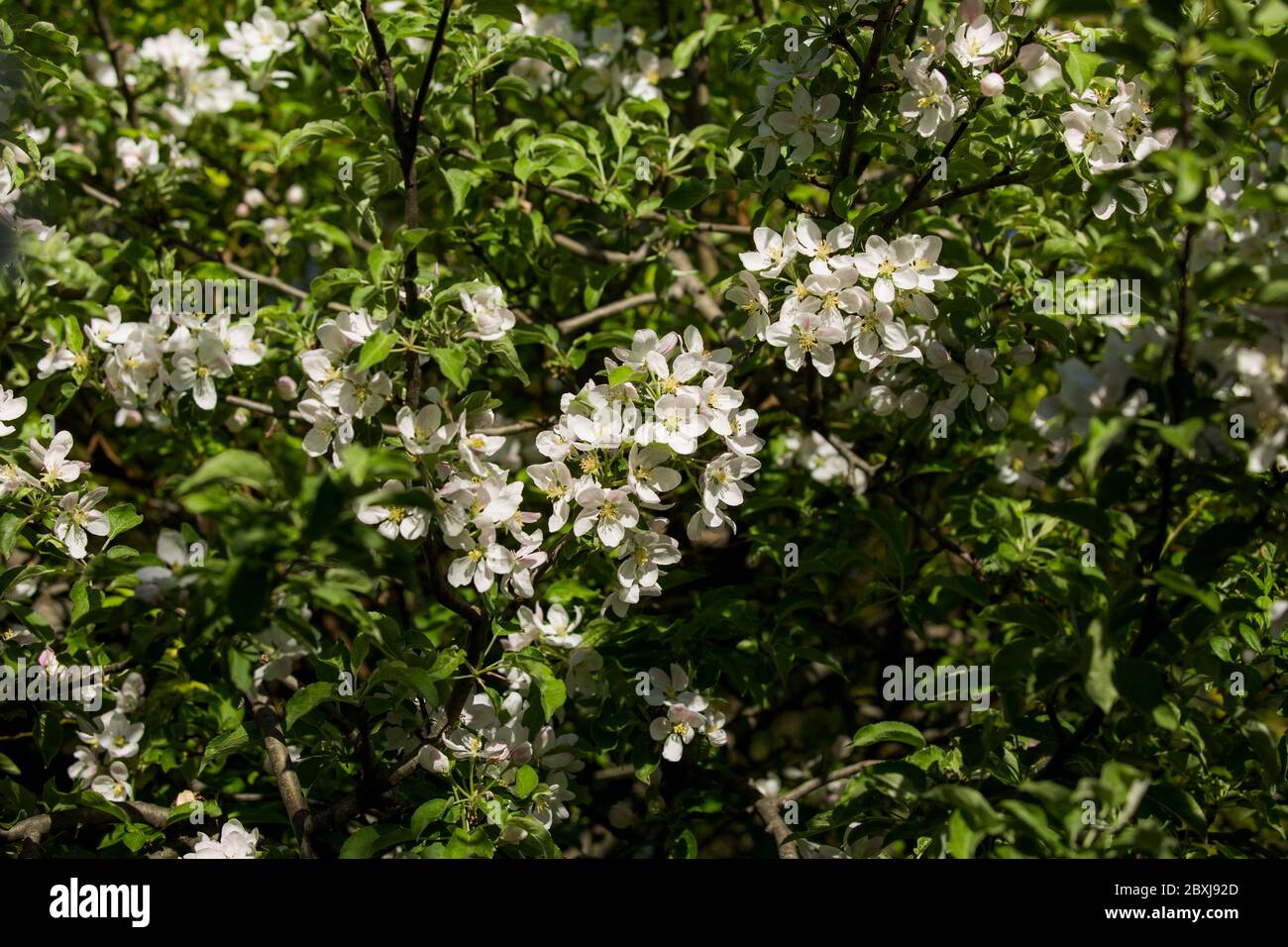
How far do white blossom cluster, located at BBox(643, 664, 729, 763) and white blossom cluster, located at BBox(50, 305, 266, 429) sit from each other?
985 millimetres

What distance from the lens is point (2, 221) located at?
2086 millimetres

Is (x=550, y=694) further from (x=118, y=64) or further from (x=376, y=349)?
(x=118, y=64)

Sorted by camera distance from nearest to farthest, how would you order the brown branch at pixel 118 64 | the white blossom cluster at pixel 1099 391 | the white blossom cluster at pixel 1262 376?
1. the white blossom cluster at pixel 1262 376
2. the white blossom cluster at pixel 1099 391
3. the brown branch at pixel 118 64

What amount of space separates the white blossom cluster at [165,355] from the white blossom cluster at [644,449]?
744 millimetres

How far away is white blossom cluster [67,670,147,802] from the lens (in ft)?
6.82

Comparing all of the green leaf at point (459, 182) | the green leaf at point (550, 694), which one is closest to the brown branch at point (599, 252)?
the green leaf at point (459, 182)

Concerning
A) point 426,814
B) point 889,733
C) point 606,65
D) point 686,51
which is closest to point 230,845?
point 426,814

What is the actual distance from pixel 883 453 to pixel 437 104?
1.31 m

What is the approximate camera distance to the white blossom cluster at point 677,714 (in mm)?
1954

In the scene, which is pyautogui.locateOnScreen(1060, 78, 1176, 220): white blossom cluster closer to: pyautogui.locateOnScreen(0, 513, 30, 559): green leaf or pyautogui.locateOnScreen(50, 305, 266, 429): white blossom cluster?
pyautogui.locateOnScreen(50, 305, 266, 429): white blossom cluster

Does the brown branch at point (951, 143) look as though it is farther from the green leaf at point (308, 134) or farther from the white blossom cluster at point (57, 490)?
the white blossom cluster at point (57, 490)

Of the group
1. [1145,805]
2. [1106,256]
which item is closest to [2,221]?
[1145,805]

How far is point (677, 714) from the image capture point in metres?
1.96
